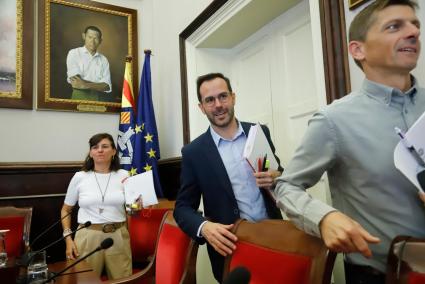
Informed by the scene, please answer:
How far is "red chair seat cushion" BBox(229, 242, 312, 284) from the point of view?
3.03 feet

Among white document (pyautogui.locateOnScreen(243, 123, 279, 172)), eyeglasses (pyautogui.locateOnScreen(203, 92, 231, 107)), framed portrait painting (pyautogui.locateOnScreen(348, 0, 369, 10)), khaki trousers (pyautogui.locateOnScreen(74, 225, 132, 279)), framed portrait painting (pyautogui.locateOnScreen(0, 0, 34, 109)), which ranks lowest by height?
khaki trousers (pyautogui.locateOnScreen(74, 225, 132, 279))

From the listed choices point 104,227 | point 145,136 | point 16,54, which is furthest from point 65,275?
point 16,54

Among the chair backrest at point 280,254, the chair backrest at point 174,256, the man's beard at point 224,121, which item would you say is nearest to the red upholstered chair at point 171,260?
the chair backrest at point 174,256

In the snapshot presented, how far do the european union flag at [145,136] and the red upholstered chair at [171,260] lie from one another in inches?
70.0

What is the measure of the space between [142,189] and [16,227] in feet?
3.37

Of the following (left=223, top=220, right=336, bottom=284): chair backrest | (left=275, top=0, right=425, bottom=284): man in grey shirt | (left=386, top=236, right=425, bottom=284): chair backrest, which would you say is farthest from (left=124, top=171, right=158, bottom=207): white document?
(left=386, top=236, right=425, bottom=284): chair backrest

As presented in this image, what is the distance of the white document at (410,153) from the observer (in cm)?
73

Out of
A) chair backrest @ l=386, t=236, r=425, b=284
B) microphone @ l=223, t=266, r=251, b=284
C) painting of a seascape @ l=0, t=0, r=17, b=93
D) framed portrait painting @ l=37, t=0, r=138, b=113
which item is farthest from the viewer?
framed portrait painting @ l=37, t=0, r=138, b=113

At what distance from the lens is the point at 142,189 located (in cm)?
232

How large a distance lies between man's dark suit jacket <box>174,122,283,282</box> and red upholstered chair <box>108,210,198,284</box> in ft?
0.42

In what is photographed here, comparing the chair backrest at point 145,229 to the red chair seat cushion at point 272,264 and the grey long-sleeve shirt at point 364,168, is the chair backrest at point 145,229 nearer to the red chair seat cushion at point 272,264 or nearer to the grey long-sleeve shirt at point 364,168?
the red chair seat cushion at point 272,264

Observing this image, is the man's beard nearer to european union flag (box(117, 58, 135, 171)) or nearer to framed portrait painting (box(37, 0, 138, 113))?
european union flag (box(117, 58, 135, 171))

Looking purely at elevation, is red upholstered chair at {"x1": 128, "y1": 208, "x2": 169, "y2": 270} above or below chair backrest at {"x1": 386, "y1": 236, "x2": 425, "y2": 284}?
below

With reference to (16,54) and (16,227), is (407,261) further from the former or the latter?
(16,54)
